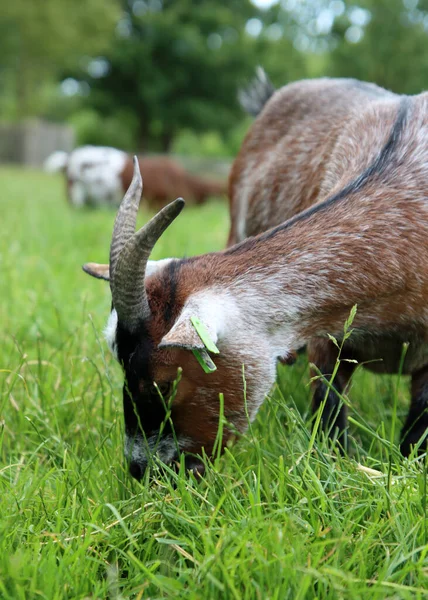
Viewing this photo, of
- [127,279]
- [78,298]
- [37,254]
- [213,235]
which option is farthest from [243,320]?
[213,235]

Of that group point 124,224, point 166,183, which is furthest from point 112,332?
point 166,183

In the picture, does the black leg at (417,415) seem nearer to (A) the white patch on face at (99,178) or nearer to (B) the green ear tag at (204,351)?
(B) the green ear tag at (204,351)

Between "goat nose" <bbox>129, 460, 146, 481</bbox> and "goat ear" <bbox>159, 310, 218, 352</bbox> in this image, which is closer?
"goat ear" <bbox>159, 310, 218, 352</bbox>

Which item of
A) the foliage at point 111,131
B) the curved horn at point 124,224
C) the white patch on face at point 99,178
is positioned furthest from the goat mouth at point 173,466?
the foliage at point 111,131

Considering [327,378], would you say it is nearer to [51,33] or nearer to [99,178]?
[99,178]

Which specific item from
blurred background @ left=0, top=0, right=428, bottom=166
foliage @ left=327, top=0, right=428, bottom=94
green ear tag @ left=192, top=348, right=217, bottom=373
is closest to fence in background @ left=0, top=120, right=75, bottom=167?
blurred background @ left=0, top=0, right=428, bottom=166

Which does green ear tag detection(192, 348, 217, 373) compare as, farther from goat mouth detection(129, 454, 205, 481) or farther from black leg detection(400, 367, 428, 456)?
black leg detection(400, 367, 428, 456)

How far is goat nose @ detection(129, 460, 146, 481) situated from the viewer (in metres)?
2.39

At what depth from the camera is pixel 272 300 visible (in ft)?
8.02

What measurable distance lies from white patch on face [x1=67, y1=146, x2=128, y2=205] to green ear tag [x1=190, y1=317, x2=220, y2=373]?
944 centimetres

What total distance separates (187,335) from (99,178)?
969 cm

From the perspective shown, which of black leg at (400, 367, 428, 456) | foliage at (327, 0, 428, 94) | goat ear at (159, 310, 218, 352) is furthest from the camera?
foliage at (327, 0, 428, 94)

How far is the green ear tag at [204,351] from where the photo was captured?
2082 millimetres

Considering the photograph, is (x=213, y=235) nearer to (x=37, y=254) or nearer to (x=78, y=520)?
(x=37, y=254)
